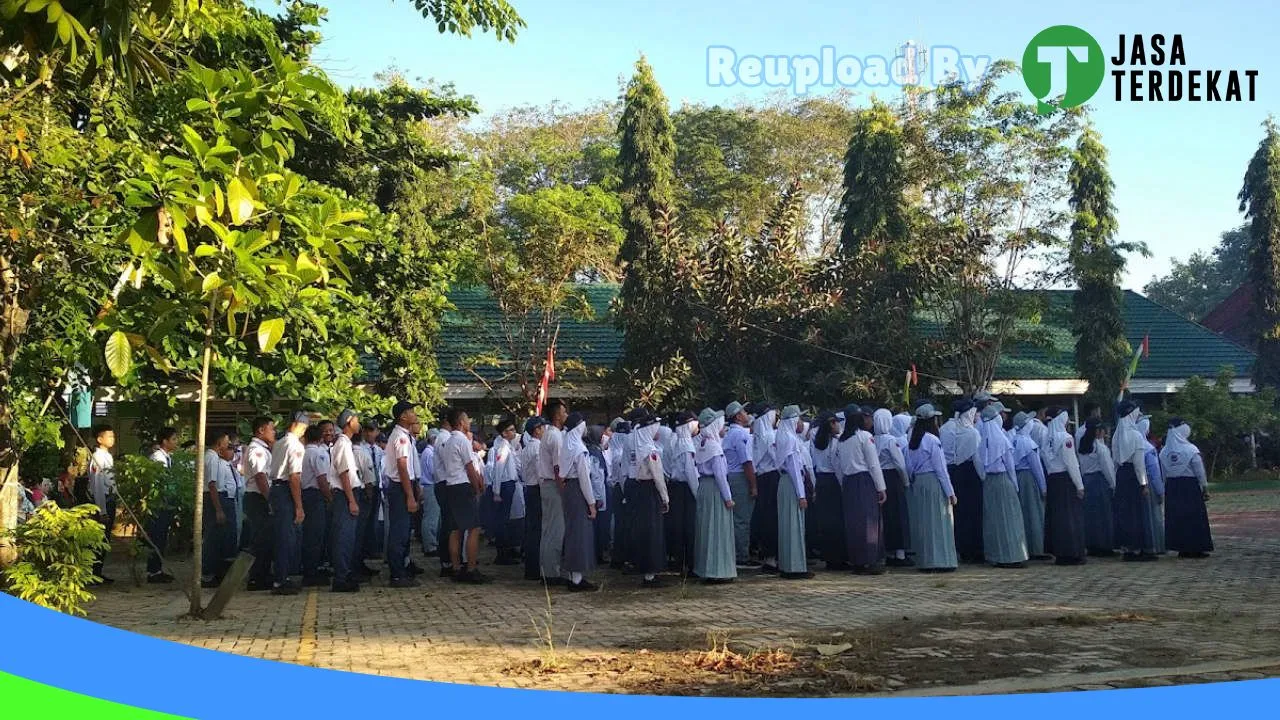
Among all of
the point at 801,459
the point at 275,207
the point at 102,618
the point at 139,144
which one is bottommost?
the point at 102,618

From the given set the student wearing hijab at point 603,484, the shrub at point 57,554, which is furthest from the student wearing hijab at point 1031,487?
the shrub at point 57,554

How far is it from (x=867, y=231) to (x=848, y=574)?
1227cm

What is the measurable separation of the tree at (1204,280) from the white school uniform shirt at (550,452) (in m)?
43.6

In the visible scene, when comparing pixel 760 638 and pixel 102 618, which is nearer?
pixel 760 638

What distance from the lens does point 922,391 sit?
2205cm

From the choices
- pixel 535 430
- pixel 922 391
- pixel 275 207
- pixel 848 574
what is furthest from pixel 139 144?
pixel 922 391

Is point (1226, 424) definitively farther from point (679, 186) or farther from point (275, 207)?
point (275, 207)

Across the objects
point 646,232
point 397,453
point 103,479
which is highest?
point 646,232

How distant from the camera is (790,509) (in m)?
12.4

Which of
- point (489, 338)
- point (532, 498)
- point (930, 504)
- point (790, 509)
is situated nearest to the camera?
point (790, 509)

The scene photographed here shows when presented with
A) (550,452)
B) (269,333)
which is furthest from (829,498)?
(269,333)

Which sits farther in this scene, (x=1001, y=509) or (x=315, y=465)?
(x=1001, y=509)

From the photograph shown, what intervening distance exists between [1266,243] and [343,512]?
87.8 ft

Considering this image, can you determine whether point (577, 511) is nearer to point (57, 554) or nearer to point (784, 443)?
point (784, 443)
